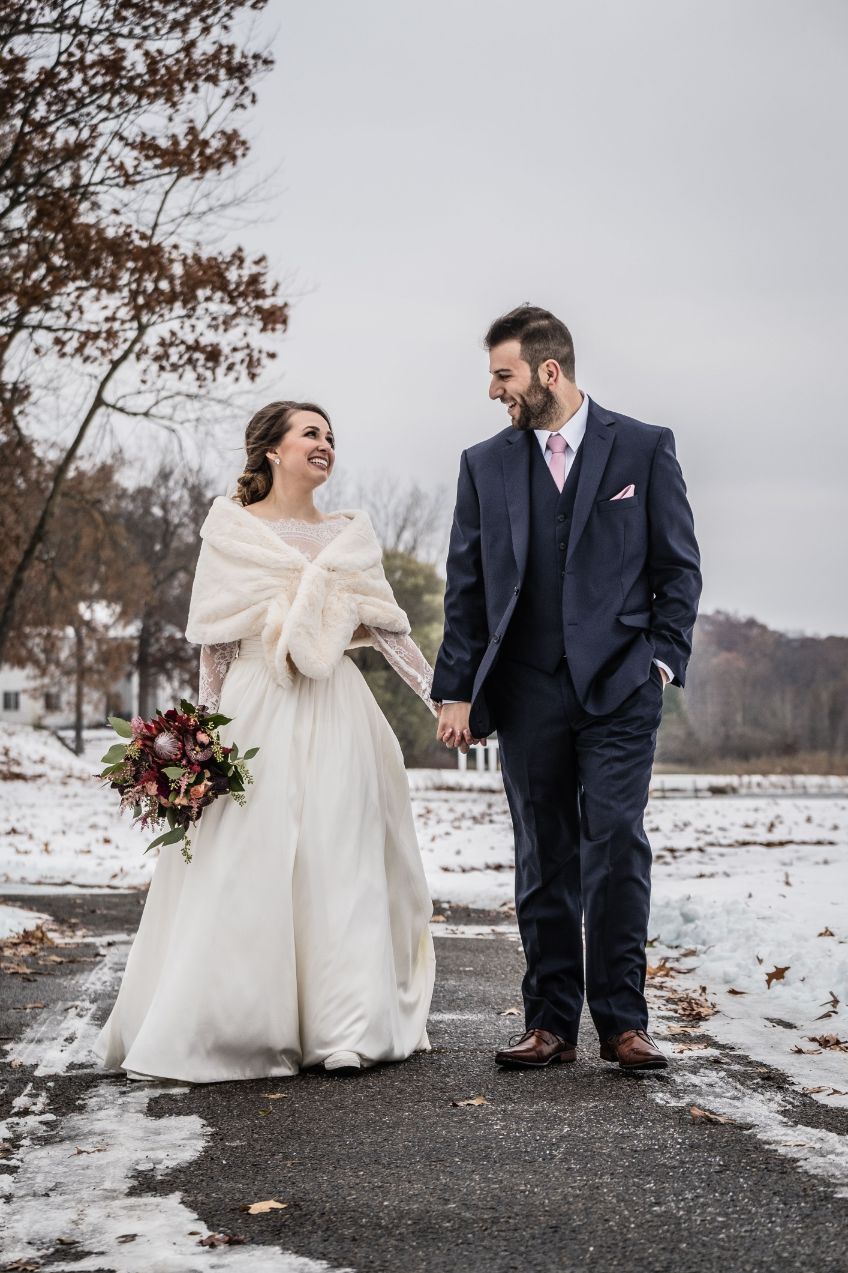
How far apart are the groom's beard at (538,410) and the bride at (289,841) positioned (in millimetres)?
1020

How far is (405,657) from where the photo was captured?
6070mm

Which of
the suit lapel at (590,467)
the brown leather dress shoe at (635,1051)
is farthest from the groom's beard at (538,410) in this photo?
the brown leather dress shoe at (635,1051)

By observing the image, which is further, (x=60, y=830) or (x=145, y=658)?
(x=145, y=658)

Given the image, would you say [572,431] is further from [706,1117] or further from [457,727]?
[706,1117]

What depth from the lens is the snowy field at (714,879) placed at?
20.0 feet

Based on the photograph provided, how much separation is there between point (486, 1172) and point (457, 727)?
1810mm

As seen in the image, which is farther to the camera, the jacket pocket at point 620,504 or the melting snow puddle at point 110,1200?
the jacket pocket at point 620,504

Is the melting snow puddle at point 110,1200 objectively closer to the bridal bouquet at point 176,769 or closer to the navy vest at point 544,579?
the bridal bouquet at point 176,769

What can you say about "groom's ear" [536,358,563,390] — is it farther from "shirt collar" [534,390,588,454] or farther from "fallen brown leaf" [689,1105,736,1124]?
"fallen brown leaf" [689,1105,736,1124]

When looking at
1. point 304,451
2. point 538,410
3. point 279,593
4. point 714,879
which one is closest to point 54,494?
point 714,879

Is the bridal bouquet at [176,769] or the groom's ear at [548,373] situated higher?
the groom's ear at [548,373]

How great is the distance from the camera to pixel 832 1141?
12.8 feet

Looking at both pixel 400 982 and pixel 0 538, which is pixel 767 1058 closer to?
pixel 400 982

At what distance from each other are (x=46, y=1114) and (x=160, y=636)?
46.4 meters
